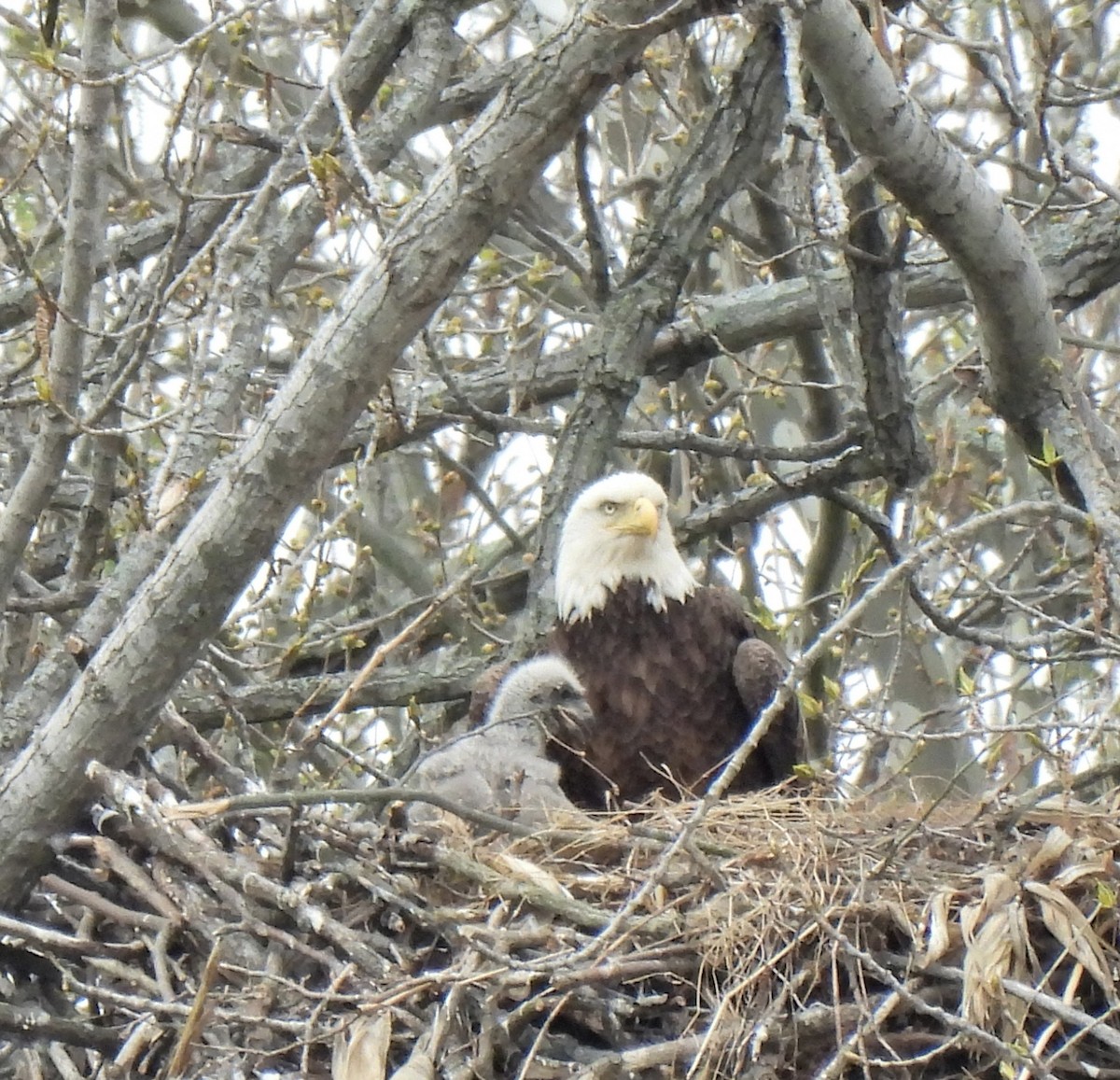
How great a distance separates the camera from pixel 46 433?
13.4 feet

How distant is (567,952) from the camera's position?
10.4 feet

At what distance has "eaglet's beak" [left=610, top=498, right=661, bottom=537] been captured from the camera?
5.29 meters

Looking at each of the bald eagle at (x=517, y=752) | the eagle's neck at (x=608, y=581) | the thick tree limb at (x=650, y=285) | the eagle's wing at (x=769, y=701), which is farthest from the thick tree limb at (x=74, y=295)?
the eagle's wing at (x=769, y=701)

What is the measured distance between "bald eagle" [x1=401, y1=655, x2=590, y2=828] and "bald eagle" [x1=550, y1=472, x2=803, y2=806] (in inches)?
8.3

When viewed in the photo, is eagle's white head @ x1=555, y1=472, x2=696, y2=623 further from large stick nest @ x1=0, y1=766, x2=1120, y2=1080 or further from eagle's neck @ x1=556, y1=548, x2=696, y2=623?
large stick nest @ x1=0, y1=766, x2=1120, y2=1080

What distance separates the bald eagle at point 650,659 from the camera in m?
5.12

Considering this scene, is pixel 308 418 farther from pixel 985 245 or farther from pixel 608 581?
pixel 608 581

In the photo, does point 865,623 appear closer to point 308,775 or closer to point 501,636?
point 501,636

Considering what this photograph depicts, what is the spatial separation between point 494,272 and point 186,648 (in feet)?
12.6

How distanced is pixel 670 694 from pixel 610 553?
52 cm

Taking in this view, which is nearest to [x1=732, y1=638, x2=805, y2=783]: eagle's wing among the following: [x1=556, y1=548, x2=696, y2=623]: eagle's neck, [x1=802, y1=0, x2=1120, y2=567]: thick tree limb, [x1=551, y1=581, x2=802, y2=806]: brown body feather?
[x1=551, y1=581, x2=802, y2=806]: brown body feather

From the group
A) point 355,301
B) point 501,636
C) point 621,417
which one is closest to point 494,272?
point 501,636

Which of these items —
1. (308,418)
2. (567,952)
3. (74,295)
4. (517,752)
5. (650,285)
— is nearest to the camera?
(567,952)

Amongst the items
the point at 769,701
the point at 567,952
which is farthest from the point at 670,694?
the point at 567,952
